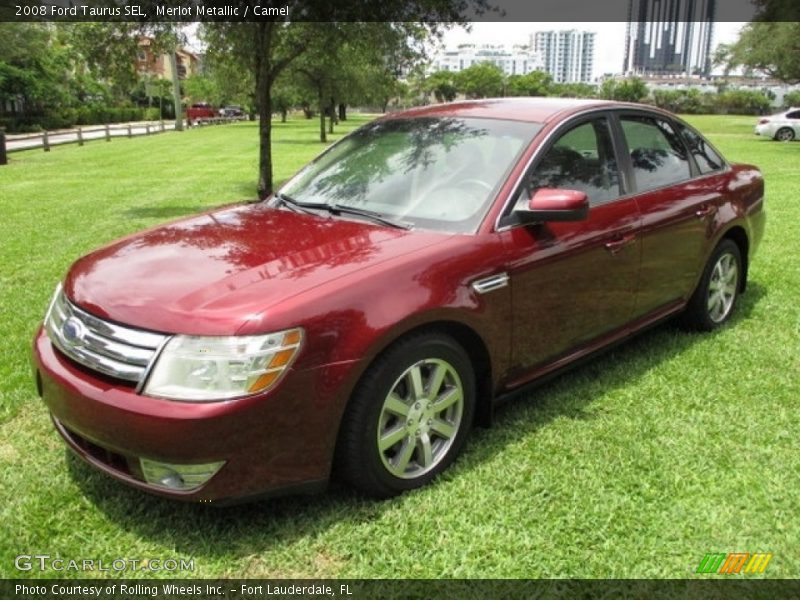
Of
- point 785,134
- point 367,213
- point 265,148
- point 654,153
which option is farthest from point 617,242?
point 785,134

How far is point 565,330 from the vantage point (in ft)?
11.9

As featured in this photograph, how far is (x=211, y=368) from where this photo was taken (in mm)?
2455

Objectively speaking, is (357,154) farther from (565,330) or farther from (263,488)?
(263,488)

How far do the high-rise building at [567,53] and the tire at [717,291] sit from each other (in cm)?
18641

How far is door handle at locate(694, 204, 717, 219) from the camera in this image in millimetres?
4489

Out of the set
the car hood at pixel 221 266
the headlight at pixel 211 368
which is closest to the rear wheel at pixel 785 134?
the car hood at pixel 221 266

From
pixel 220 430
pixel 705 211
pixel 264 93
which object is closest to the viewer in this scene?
pixel 220 430

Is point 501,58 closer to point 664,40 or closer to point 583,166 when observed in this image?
point 664,40

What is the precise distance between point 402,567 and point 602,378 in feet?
6.86

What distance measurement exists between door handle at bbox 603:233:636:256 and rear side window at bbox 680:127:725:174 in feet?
4.17

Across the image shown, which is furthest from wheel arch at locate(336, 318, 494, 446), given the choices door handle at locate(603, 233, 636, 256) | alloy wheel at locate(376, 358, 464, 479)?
door handle at locate(603, 233, 636, 256)

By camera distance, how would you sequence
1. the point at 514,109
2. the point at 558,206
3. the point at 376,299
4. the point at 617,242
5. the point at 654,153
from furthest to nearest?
1. the point at 654,153
2. the point at 514,109
3. the point at 617,242
4. the point at 558,206
5. the point at 376,299

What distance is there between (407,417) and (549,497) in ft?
2.31

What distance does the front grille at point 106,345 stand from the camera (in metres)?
2.51
